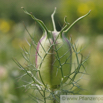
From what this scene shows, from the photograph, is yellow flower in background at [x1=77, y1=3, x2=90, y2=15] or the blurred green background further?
yellow flower in background at [x1=77, y1=3, x2=90, y2=15]

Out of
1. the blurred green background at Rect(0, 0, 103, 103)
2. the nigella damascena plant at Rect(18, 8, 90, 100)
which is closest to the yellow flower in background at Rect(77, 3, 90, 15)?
the blurred green background at Rect(0, 0, 103, 103)

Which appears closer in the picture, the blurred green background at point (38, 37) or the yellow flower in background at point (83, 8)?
the blurred green background at point (38, 37)

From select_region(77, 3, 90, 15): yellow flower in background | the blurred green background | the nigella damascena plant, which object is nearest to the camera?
the nigella damascena plant

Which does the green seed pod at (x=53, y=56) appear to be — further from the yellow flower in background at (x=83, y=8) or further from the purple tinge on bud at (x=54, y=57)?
the yellow flower in background at (x=83, y=8)

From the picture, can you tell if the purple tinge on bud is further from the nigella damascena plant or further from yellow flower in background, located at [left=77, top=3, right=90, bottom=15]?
yellow flower in background, located at [left=77, top=3, right=90, bottom=15]

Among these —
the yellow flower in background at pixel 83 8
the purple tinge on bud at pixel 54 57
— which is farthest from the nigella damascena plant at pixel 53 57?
the yellow flower in background at pixel 83 8

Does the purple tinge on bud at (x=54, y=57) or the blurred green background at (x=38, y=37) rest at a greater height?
the blurred green background at (x=38, y=37)
